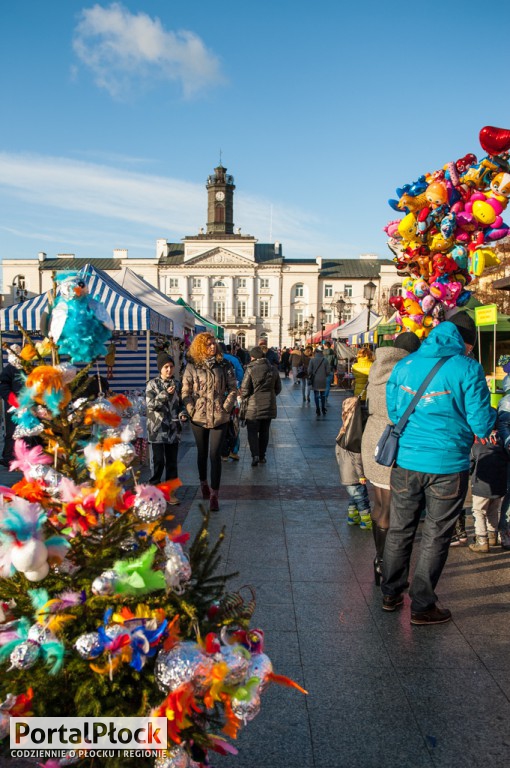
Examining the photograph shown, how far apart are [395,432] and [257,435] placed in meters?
6.08

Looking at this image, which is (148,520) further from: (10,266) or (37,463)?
(10,266)

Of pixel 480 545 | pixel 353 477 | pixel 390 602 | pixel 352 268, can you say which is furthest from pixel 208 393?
pixel 352 268

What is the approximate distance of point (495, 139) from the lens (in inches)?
244

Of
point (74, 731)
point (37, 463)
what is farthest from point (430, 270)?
point (74, 731)

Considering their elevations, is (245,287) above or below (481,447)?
above

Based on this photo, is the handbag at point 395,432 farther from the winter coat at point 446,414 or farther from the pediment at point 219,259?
the pediment at point 219,259

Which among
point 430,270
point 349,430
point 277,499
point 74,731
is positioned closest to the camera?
point 74,731

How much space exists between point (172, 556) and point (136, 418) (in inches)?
26.3

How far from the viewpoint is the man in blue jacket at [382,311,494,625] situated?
410cm

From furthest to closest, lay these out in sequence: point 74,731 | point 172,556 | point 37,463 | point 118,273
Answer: point 118,273 < point 37,463 < point 172,556 < point 74,731

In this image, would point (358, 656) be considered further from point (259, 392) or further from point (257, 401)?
point (259, 392)

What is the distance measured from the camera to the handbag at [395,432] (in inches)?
164

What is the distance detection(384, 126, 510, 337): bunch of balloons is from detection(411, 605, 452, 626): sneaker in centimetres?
326

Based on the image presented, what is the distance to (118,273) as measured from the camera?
15570 millimetres
